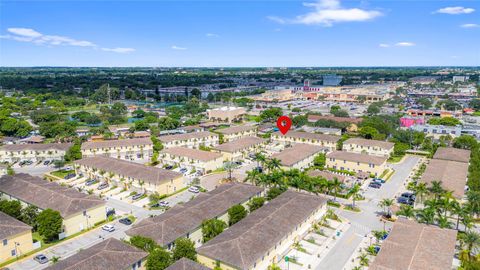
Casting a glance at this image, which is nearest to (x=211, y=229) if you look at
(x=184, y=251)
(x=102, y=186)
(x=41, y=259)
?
(x=184, y=251)

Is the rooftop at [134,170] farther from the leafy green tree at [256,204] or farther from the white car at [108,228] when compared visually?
the leafy green tree at [256,204]

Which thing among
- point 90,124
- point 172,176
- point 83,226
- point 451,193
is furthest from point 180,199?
point 90,124

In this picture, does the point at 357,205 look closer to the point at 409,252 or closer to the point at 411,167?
the point at 409,252

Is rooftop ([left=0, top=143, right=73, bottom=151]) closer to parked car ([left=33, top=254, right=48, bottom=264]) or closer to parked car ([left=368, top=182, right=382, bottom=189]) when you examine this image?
parked car ([left=33, top=254, right=48, bottom=264])

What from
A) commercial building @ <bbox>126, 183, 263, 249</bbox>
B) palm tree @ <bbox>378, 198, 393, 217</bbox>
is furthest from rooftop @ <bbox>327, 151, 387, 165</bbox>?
commercial building @ <bbox>126, 183, 263, 249</bbox>

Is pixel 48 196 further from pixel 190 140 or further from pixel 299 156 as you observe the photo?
pixel 299 156
